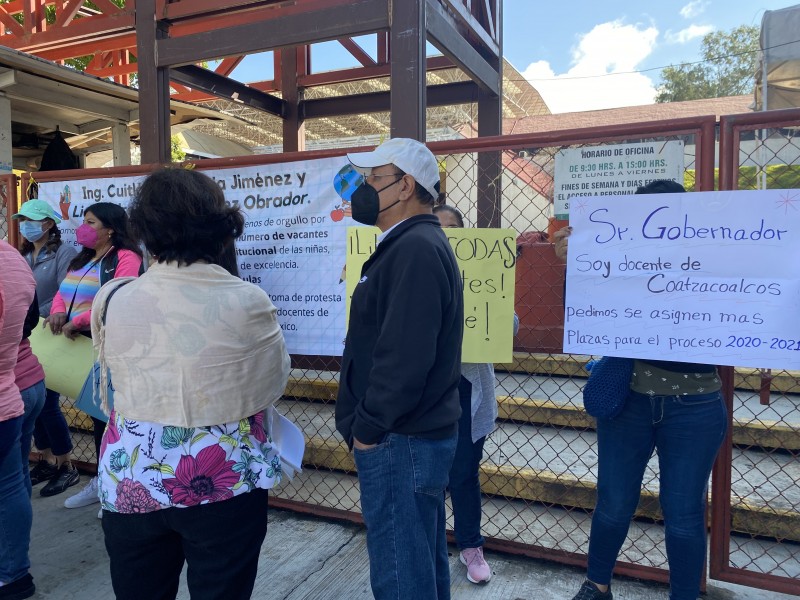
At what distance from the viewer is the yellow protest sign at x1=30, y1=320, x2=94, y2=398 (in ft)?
11.2

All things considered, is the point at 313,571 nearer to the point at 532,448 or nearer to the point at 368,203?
the point at 532,448

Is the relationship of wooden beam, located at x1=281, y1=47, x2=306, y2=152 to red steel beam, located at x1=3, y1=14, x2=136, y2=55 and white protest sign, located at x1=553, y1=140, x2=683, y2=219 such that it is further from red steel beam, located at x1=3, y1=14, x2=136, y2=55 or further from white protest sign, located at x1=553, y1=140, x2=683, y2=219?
white protest sign, located at x1=553, y1=140, x2=683, y2=219

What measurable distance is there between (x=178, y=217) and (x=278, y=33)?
2.74 m

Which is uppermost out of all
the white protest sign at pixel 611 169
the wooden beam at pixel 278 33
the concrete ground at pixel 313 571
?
the wooden beam at pixel 278 33

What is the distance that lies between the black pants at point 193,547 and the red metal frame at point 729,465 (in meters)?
2.08

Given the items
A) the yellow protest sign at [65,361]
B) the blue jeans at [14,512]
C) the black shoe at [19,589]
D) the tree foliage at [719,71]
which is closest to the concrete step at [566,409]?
the yellow protest sign at [65,361]

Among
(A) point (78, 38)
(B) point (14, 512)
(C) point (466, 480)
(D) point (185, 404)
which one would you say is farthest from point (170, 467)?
(A) point (78, 38)

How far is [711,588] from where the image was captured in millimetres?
2781

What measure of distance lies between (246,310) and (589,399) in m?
1.48

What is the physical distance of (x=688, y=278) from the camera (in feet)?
8.05

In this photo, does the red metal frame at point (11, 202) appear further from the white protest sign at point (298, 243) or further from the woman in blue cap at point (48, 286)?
the white protest sign at point (298, 243)

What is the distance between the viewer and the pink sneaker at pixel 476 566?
2.86 meters

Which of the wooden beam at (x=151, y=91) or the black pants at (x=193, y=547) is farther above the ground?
the wooden beam at (x=151, y=91)

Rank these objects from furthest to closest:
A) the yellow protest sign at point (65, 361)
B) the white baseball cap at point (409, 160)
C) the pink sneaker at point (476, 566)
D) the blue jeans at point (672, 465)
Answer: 1. the yellow protest sign at point (65, 361)
2. the pink sneaker at point (476, 566)
3. the blue jeans at point (672, 465)
4. the white baseball cap at point (409, 160)
